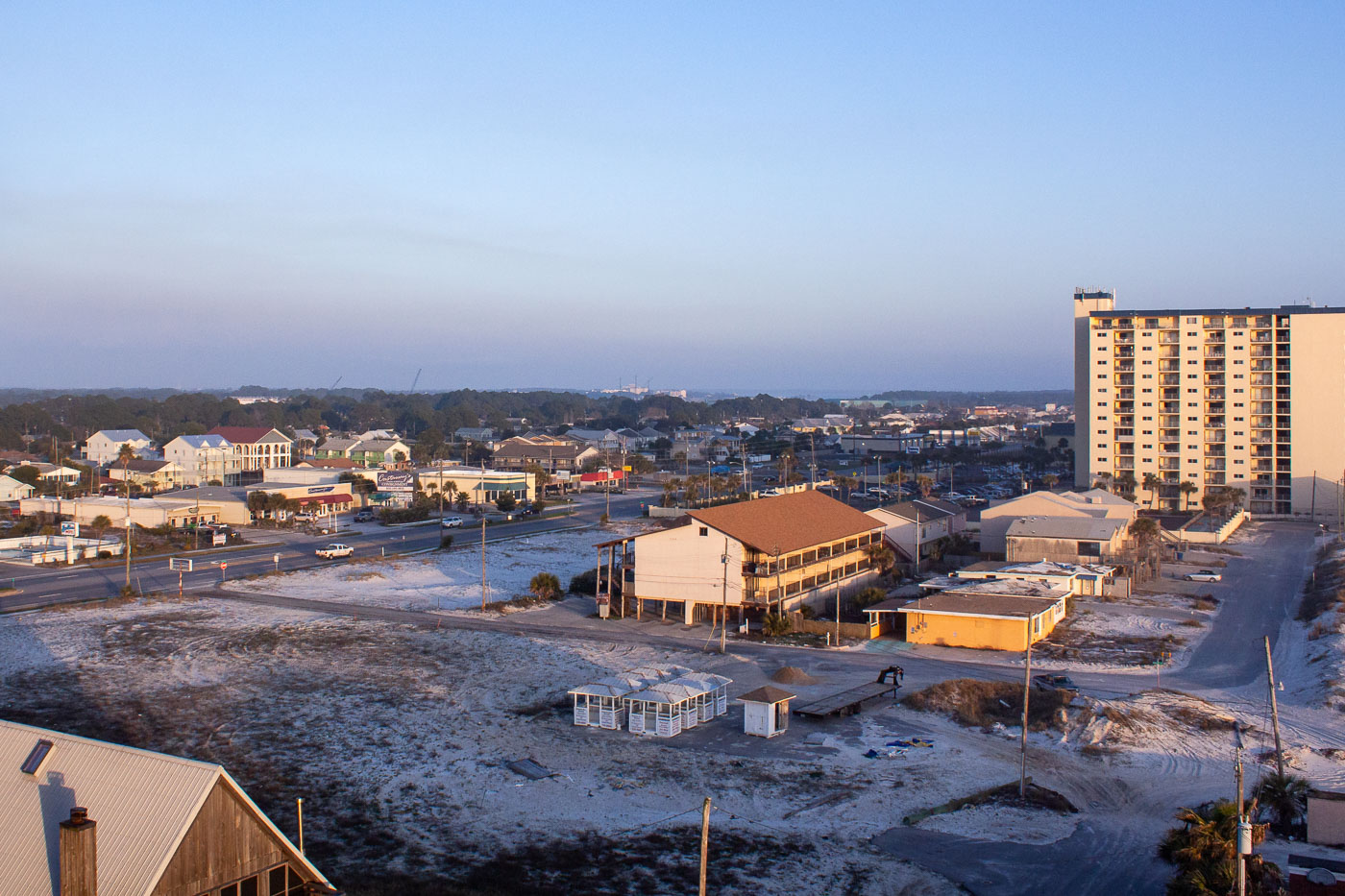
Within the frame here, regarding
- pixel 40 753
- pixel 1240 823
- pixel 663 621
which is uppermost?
pixel 40 753

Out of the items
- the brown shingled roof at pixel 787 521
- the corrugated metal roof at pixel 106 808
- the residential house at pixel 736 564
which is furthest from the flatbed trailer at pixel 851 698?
the corrugated metal roof at pixel 106 808

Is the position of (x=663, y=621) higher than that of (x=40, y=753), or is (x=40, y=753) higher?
(x=40, y=753)

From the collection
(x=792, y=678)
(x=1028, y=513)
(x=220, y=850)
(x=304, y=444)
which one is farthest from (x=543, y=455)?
(x=220, y=850)

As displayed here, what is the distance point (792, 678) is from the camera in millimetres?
20984

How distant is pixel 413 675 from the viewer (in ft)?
69.7

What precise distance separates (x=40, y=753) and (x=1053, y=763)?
13585 mm

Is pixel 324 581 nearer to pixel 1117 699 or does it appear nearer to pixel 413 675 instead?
pixel 413 675

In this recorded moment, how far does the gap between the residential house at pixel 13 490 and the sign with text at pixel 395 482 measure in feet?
62.8

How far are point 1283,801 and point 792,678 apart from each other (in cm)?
970

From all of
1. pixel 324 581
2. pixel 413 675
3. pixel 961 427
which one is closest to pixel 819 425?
pixel 961 427

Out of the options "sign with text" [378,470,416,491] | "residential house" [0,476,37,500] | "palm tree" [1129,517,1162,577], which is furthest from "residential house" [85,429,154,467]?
"palm tree" [1129,517,1162,577]

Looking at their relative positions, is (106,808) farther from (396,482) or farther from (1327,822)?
(396,482)

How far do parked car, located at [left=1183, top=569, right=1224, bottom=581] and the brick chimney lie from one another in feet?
113

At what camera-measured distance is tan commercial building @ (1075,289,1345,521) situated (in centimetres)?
5441
